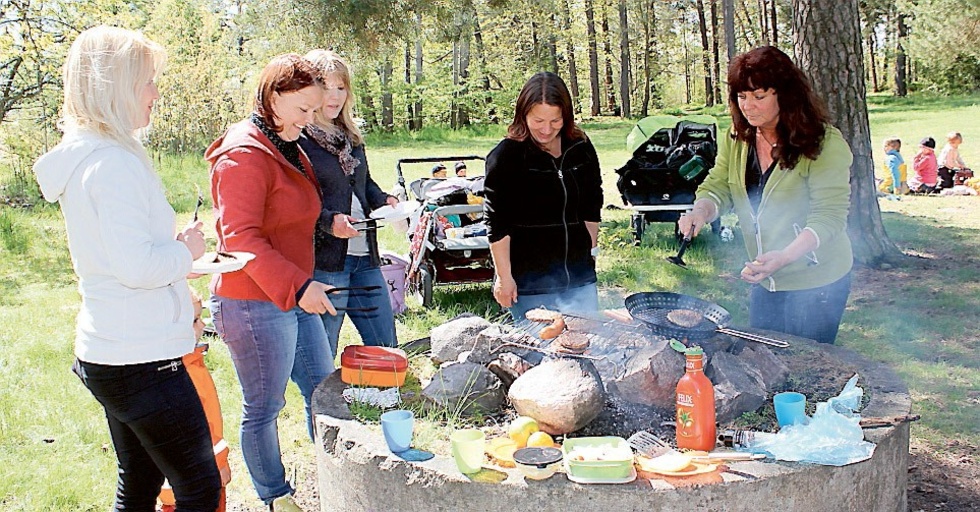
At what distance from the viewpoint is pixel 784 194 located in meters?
3.21

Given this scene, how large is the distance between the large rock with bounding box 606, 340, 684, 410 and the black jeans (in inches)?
52.6

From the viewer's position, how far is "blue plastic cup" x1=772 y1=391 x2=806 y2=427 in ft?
8.45

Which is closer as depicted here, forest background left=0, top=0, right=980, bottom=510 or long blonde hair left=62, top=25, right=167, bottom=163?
long blonde hair left=62, top=25, right=167, bottom=163

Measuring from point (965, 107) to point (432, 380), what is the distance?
27.3 m

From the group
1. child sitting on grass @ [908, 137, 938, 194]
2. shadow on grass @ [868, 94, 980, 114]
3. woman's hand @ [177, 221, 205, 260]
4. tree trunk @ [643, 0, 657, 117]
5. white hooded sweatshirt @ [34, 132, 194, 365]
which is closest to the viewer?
white hooded sweatshirt @ [34, 132, 194, 365]

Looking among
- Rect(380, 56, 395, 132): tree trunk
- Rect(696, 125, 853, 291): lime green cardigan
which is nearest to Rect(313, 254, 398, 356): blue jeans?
Rect(696, 125, 853, 291): lime green cardigan

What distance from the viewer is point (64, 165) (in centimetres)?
212

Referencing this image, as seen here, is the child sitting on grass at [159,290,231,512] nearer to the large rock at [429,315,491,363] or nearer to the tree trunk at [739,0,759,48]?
the large rock at [429,315,491,363]

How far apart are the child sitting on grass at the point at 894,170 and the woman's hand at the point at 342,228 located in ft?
31.7

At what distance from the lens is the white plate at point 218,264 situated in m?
2.32

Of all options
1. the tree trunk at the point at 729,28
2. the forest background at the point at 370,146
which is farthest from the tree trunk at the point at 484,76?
the tree trunk at the point at 729,28

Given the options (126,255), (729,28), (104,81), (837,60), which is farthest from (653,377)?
(729,28)

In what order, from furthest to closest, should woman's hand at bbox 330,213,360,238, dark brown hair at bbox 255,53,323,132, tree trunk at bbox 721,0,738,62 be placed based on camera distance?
tree trunk at bbox 721,0,738,62, woman's hand at bbox 330,213,360,238, dark brown hair at bbox 255,53,323,132

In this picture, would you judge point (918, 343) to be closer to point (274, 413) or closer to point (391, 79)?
point (274, 413)
